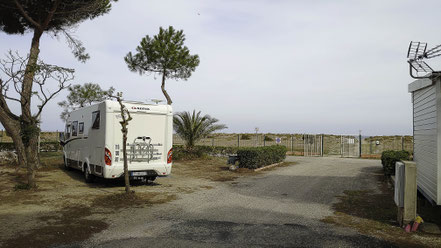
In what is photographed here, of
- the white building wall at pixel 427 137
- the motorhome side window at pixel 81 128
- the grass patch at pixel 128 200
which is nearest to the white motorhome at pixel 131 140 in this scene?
the motorhome side window at pixel 81 128

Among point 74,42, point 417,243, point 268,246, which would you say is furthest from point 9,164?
point 417,243

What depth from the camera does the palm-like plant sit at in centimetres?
1958

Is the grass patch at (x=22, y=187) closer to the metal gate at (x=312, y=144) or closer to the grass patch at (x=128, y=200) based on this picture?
the grass patch at (x=128, y=200)

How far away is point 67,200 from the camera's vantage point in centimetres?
818

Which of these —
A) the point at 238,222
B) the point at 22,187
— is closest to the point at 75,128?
the point at 22,187

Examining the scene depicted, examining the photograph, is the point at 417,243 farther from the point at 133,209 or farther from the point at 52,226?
the point at 52,226

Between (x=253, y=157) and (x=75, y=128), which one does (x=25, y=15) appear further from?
(x=253, y=157)

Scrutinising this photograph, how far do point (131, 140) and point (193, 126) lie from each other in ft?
32.3

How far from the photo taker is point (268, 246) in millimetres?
4879

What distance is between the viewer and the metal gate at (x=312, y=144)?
2650cm

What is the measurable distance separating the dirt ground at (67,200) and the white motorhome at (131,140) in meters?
0.64

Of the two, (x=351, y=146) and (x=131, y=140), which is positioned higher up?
(x=131, y=140)

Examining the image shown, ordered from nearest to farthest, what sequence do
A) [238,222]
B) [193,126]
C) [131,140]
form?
[238,222] → [131,140] → [193,126]

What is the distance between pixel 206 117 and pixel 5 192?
12.1 meters
